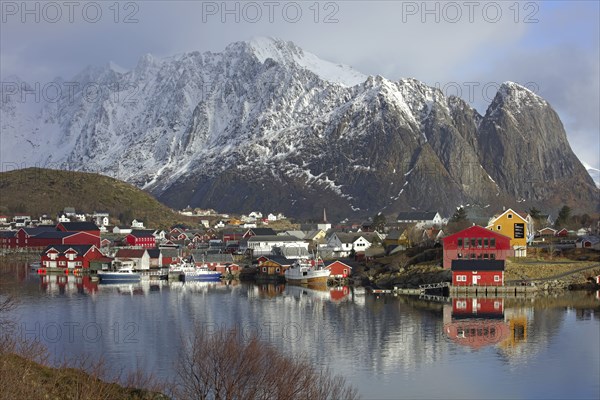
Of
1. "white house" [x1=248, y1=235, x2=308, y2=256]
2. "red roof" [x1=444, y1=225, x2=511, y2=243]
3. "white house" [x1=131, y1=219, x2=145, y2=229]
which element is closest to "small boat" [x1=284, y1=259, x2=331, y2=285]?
"red roof" [x1=444, y1=225, x2=511, y2=243]

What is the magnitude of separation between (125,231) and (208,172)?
6363cm

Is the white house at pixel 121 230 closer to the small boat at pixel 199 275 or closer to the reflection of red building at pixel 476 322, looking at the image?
the small boat at pixel 199 275

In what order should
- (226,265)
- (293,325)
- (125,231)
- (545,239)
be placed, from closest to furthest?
(293,325) → (226,265) → (545,239) → (125,231)

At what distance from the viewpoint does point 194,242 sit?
7425 centimetres

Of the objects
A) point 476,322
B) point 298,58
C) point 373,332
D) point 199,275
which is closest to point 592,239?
point 476,322

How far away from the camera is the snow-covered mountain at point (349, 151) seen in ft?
415

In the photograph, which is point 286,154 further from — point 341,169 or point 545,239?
point 545,239

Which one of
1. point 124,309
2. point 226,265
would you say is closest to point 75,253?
point 226,265

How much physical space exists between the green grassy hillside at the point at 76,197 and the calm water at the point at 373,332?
48943mm

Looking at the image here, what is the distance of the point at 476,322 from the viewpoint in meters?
33.3

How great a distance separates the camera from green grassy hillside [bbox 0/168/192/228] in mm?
92375

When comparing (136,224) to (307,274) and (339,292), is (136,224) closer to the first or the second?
(307,274)

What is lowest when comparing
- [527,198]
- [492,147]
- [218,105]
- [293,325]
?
[293,325]

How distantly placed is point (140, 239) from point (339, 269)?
2584cm
